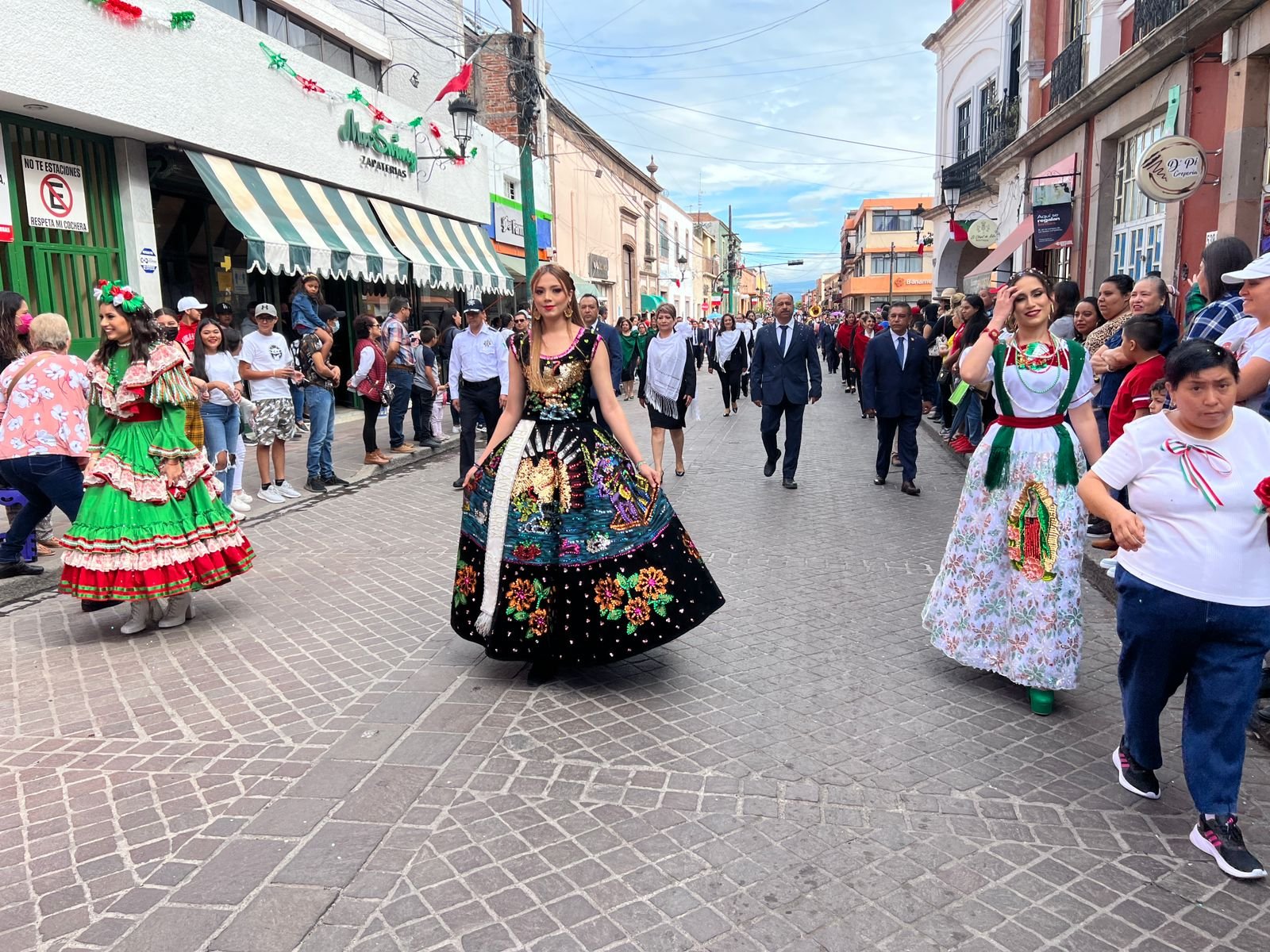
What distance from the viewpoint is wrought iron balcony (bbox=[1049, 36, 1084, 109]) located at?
15133 millimetres

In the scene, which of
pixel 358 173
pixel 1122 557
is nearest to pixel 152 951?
pixel 1122 557

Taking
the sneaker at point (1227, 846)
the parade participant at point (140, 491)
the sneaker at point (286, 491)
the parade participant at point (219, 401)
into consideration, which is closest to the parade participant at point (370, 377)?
the sneaker at point (286, 491)

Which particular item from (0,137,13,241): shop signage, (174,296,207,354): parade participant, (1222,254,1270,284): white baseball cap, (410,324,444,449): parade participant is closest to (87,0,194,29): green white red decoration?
(0,137,13,241): shop signage

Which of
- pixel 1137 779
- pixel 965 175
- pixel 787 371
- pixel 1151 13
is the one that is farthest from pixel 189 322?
pixel 965 175

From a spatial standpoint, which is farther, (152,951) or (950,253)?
(950,253)

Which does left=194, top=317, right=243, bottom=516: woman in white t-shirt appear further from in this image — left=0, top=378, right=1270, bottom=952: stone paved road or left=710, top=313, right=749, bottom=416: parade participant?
left=710, top=313, right=749, bottom=416: parade participant

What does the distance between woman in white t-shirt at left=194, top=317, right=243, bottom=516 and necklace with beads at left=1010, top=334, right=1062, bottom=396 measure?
20.3 ft

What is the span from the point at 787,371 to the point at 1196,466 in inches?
263

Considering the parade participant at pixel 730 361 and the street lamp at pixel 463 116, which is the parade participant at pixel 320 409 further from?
the street lamp at pixel 463 116

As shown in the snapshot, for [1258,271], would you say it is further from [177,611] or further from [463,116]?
[463,116]

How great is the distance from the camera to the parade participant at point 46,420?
565 centimetres

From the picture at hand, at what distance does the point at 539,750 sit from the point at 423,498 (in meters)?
5.84

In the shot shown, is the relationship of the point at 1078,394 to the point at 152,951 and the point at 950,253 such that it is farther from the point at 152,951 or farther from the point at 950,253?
the point at 950,253

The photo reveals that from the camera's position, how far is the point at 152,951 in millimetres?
2482
